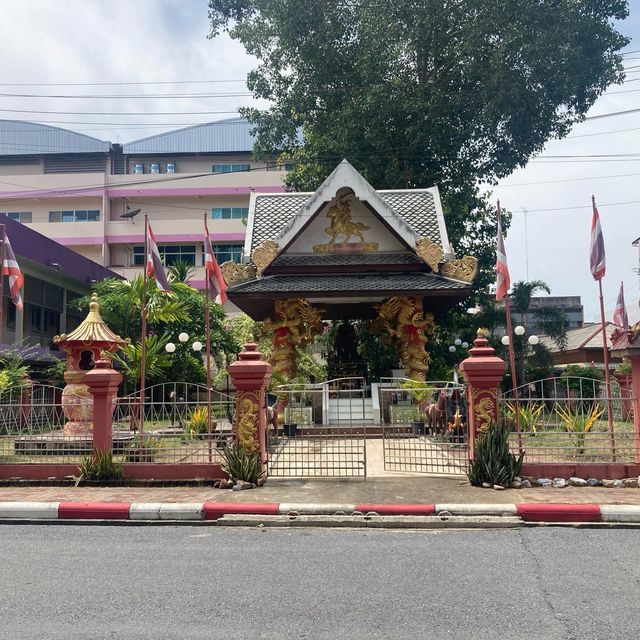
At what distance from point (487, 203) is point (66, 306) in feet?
66.9

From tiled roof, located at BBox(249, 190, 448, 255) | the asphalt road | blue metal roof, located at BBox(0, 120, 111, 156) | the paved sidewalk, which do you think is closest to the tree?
tiled roof, located at BBox(249, 190, 448, 255)

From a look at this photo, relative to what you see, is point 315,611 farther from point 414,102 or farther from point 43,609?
point 414,102

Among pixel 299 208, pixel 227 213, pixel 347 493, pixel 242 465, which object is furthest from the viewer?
pixel 227 213

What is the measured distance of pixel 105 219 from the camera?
44688 millimetres

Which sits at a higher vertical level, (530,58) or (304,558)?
(530,58)

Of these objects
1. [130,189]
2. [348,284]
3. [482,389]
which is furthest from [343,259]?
[130,189]

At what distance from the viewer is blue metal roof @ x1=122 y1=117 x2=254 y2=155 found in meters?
48.2

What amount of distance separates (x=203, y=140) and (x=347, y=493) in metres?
43.4

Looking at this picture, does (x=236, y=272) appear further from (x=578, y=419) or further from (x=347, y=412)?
(x=578, y=419)

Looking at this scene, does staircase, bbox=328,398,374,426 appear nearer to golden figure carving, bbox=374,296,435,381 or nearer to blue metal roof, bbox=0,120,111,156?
golden figure carving, bbox=374,296,435,381

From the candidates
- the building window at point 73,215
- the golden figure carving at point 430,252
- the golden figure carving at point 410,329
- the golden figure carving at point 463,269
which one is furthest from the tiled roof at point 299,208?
the building window at point 73,215

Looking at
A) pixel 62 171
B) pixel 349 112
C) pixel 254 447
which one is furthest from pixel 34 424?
pixel 62 171

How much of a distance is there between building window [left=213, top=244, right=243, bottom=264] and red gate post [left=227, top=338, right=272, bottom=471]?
34.3m

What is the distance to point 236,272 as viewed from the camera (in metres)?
17.6
